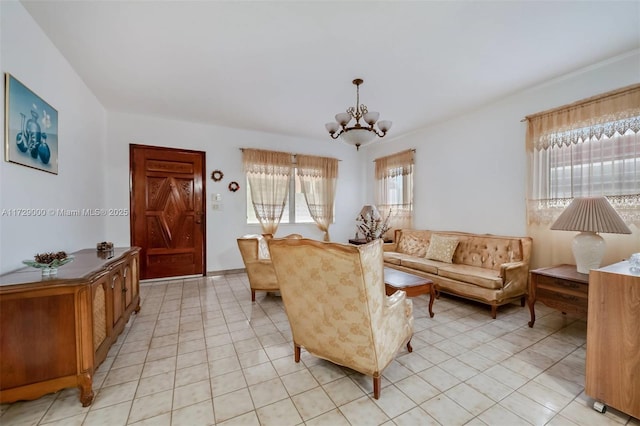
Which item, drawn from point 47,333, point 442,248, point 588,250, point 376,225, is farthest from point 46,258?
point 376,225

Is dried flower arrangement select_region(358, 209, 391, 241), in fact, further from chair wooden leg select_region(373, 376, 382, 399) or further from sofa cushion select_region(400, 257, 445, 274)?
chair wooden leg select_region(373, 376, 382, 399)

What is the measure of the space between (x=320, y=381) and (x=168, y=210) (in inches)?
153

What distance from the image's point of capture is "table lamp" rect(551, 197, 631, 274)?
231cm

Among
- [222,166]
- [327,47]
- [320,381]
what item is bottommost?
[320,381]

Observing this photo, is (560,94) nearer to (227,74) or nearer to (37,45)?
(227,74)

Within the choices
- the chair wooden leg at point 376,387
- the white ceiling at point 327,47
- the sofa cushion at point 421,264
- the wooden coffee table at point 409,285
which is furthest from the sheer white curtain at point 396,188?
the chair wooden leg at point 376,387

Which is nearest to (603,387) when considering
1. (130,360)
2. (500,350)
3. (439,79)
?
(500,350)

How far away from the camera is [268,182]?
5223 mm

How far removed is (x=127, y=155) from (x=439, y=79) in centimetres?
468

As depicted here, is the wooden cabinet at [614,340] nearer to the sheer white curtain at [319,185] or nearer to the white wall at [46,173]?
the white wall at [46,173]

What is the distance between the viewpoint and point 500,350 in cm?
227

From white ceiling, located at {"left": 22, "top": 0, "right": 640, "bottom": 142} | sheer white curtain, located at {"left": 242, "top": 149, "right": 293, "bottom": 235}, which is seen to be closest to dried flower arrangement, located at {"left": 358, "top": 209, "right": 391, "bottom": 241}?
sheer white curtain, located at {"left": 242, "top": 149, "right": 293, "bottom": 235}

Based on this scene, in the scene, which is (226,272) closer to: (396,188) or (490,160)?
(396,188)

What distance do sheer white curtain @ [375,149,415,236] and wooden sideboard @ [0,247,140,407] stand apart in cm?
467
